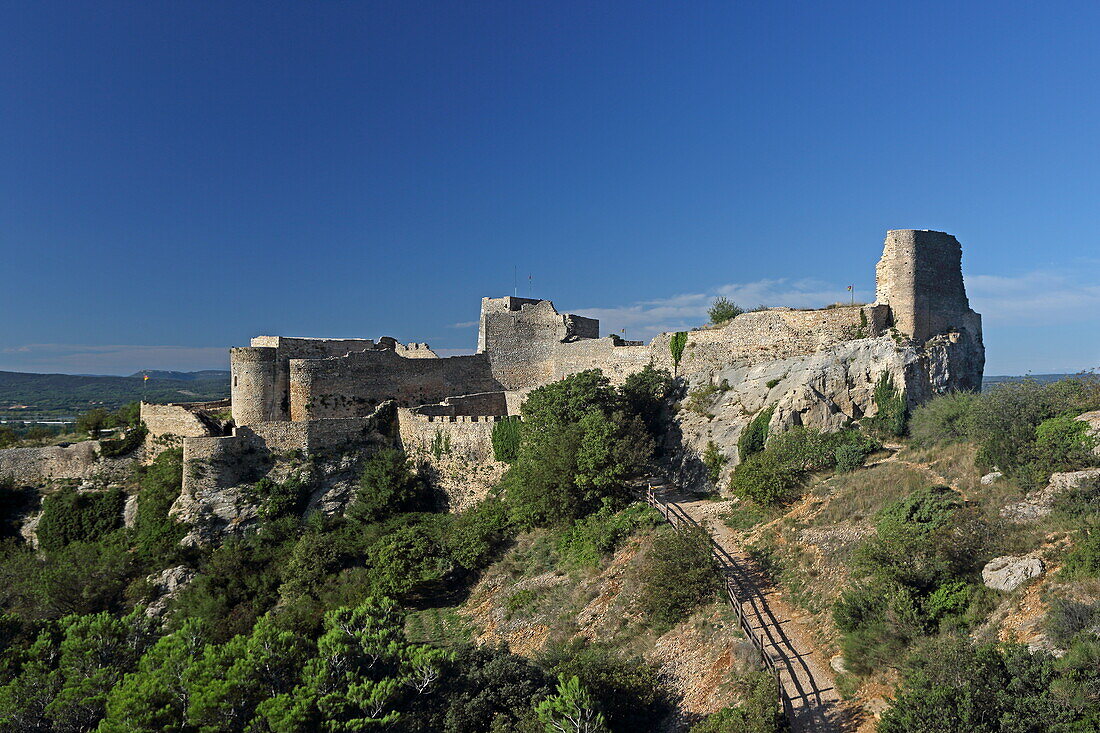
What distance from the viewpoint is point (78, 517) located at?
1067 inches

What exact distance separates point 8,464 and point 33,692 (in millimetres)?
21094

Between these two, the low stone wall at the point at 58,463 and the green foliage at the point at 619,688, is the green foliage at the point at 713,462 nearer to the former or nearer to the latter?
the green foliage at the point at 619,688

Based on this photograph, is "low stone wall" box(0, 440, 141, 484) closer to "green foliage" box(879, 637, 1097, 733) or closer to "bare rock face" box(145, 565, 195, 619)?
"bare rock face" box(145, 565, 195, 619)

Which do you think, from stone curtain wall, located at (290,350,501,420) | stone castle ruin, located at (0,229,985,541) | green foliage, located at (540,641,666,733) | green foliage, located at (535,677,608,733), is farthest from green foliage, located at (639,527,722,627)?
stone curtain wall, located at (290,350,501,420)

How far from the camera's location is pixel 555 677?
13.3 m

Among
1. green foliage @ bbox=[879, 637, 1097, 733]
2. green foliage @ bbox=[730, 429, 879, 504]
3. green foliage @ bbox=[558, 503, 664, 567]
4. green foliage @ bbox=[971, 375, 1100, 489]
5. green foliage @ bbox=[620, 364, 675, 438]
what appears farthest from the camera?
green foliage @ bbox=[620, 364, 675, 438]

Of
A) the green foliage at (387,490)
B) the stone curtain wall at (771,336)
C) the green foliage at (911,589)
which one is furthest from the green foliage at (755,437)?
the green foliage at (387,490)

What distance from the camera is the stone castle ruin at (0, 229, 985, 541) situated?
78.4ft

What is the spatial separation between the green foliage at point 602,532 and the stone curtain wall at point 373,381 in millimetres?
Result: 13111

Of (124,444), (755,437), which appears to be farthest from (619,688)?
(124,444)

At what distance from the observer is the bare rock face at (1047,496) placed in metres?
13.9

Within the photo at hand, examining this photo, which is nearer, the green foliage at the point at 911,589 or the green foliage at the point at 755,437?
the green foliage at the point at 911,589

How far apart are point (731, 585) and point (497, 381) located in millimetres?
20652

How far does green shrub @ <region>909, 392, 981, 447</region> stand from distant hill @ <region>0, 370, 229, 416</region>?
132579 mm
